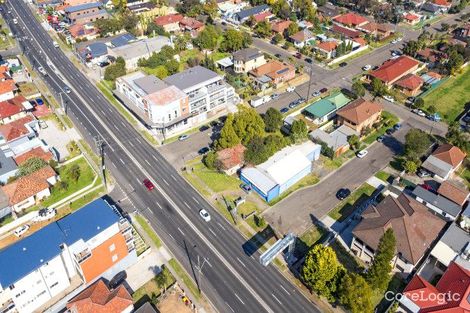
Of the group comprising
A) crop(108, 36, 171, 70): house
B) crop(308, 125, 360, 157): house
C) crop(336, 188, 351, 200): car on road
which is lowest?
crop(336, 188, 351, 200): car on road

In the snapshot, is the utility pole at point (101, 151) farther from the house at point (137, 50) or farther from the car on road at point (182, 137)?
the house at point (137, 50)

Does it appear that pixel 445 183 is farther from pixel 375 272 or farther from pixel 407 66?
pixel 407 66

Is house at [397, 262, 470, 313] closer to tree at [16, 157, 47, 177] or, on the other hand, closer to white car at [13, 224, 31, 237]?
white car at [13, 224, 31, 237]

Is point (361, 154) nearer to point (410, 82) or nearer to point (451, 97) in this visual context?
point (410, 82)

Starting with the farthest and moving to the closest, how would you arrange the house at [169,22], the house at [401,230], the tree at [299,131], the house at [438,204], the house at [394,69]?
the house at [169,22]
the house at [394,69]
the tree at [299,131]
the house at [438,204]
the house at [401,230]

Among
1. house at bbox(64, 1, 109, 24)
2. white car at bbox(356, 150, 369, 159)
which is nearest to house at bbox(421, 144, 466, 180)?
white car at bbox(356, 150, 369, 159)

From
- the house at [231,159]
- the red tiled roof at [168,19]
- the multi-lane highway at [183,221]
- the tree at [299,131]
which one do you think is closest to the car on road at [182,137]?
the multi-lane highway at [183,221]

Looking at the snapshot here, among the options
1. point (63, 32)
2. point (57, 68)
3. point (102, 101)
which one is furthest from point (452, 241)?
point (63, 32)
